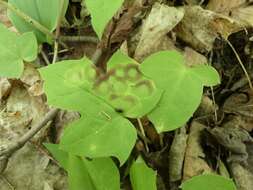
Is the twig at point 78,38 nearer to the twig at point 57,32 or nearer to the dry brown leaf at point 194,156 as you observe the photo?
the twig at point 57,32

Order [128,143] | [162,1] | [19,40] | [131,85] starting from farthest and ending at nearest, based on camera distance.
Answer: [162,1] < [19,40] < [131,85] < [128,143]

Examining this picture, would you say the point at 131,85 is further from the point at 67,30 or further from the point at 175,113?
the point at 67,30

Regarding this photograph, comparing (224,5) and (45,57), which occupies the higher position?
(224,5)

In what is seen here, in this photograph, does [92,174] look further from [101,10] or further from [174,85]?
[101,10]

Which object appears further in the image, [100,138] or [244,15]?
[244,15]

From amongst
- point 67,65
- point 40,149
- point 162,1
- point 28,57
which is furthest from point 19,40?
point 162,1

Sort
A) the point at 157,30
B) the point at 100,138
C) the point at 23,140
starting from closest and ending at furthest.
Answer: the point at 100,138
the point at 23,140
the point at 157,30

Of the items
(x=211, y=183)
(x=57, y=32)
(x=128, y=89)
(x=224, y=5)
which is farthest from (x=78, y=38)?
(x=211, y=183)
